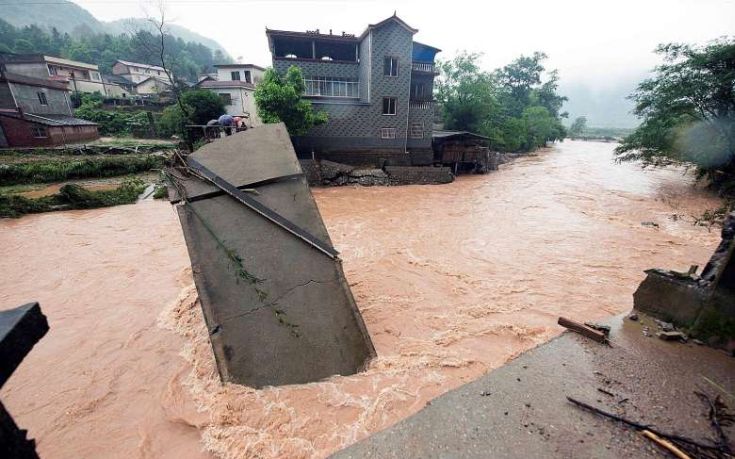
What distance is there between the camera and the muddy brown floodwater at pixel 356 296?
3582 millimetres

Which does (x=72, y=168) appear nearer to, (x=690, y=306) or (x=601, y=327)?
(x=601, y=327)

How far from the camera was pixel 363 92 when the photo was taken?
21156 mm

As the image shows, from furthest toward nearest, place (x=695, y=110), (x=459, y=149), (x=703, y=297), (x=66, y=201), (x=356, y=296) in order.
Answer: (x=459, y=149)
(x=695, y=110)
(x=66, y=201)
(x=356, y=296)
(x=703, y=297)

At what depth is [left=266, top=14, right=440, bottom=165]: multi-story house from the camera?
63.6 ft

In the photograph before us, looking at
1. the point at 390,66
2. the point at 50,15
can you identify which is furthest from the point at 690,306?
the point at 50,15

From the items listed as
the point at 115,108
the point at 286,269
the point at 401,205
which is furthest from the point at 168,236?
the point at 115,108

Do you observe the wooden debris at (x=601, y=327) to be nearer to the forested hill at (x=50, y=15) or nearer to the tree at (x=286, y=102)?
the tree at (x=286, y=102)

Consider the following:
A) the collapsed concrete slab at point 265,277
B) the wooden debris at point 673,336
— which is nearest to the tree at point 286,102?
the collapsed concrete slab at point 265,277

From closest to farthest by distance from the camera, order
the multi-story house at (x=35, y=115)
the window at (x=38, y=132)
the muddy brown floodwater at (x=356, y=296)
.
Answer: the muddy brown floodwater at (x=356, y=296), the multi-story house at (x=35, y=115), the window at (x=38, y=132)

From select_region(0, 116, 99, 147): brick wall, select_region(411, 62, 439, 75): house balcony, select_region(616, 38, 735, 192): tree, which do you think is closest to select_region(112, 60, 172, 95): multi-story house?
select_region(0, 116, 99, 147): brick wall

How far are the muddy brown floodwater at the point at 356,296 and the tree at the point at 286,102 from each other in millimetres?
6169

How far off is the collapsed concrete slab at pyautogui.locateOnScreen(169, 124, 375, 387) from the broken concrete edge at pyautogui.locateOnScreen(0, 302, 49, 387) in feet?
9.01

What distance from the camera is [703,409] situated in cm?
255

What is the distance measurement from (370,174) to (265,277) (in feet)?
55.6
